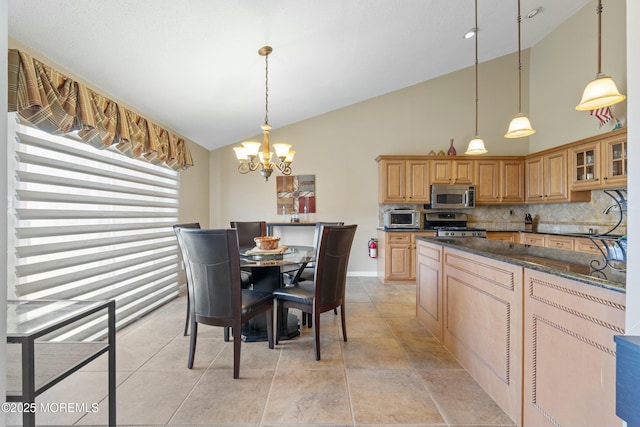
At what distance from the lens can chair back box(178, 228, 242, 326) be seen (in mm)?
1826

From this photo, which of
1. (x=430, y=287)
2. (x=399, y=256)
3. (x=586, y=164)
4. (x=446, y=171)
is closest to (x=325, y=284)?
(x=430, y=287)

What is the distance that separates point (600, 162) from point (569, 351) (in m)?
3.42

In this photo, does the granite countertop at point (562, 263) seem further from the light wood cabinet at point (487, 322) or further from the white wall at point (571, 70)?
the white wall at point (571, 70)

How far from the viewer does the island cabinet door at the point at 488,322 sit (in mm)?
1459

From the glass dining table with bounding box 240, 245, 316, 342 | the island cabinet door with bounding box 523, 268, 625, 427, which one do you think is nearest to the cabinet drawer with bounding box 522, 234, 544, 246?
the island cabinet door with bounding box 523, 268, 625, 427

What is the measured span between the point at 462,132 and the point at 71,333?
579 cm

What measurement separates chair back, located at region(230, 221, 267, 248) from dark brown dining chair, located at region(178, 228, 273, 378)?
1.72 m

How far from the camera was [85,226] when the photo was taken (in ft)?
7.38

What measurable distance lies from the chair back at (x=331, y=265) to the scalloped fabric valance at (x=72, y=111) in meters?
1.94

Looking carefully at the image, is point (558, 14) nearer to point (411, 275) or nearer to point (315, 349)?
point (411, 275)

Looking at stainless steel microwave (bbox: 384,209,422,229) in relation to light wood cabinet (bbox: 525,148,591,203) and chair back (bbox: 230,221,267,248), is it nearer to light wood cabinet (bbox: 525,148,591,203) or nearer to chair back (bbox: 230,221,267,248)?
light wood cabinet (bbox: 525,148,591,203)

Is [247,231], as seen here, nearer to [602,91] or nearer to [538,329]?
[538,329]

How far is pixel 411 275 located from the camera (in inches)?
170

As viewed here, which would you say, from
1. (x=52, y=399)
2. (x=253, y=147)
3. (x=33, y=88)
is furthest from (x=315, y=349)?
(x=33, y=88)
